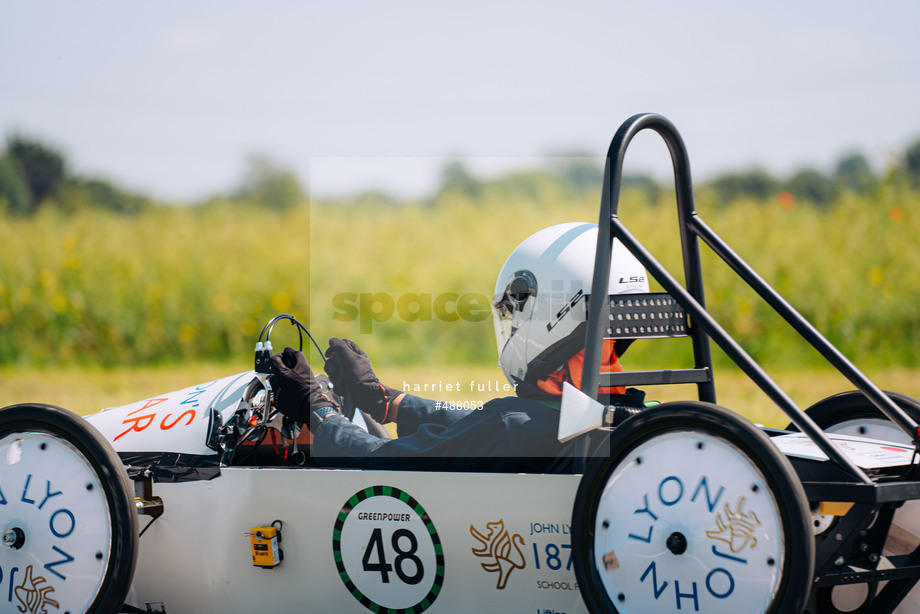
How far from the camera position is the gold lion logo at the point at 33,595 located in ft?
9.37

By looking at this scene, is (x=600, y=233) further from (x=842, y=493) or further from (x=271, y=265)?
(x=271, y=265)

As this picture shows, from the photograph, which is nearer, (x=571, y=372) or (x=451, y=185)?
(x=571, y=372)

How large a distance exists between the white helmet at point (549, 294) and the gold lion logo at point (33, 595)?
1.88 m

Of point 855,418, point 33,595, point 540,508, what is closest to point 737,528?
point 540,508

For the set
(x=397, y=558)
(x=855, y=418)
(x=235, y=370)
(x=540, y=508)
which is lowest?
(x=235, y=370)

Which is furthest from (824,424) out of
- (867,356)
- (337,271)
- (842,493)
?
(337,271)

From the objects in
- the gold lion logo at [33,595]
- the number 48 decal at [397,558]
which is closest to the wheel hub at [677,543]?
the number 48 decal at [397,558]

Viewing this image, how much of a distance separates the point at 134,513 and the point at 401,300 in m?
1.80

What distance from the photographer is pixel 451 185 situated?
52.3ft

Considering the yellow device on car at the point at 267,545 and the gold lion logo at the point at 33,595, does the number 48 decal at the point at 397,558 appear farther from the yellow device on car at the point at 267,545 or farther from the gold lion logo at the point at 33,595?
the gold lion logo at the point at 33,595

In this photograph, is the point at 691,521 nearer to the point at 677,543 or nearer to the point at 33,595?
the point at 677,543

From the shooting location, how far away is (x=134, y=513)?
279cm

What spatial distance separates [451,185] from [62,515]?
44.4 ft

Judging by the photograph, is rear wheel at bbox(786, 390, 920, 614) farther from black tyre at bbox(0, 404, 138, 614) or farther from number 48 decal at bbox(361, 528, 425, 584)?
black tyre at bbox(0, 404, 138, 614)
